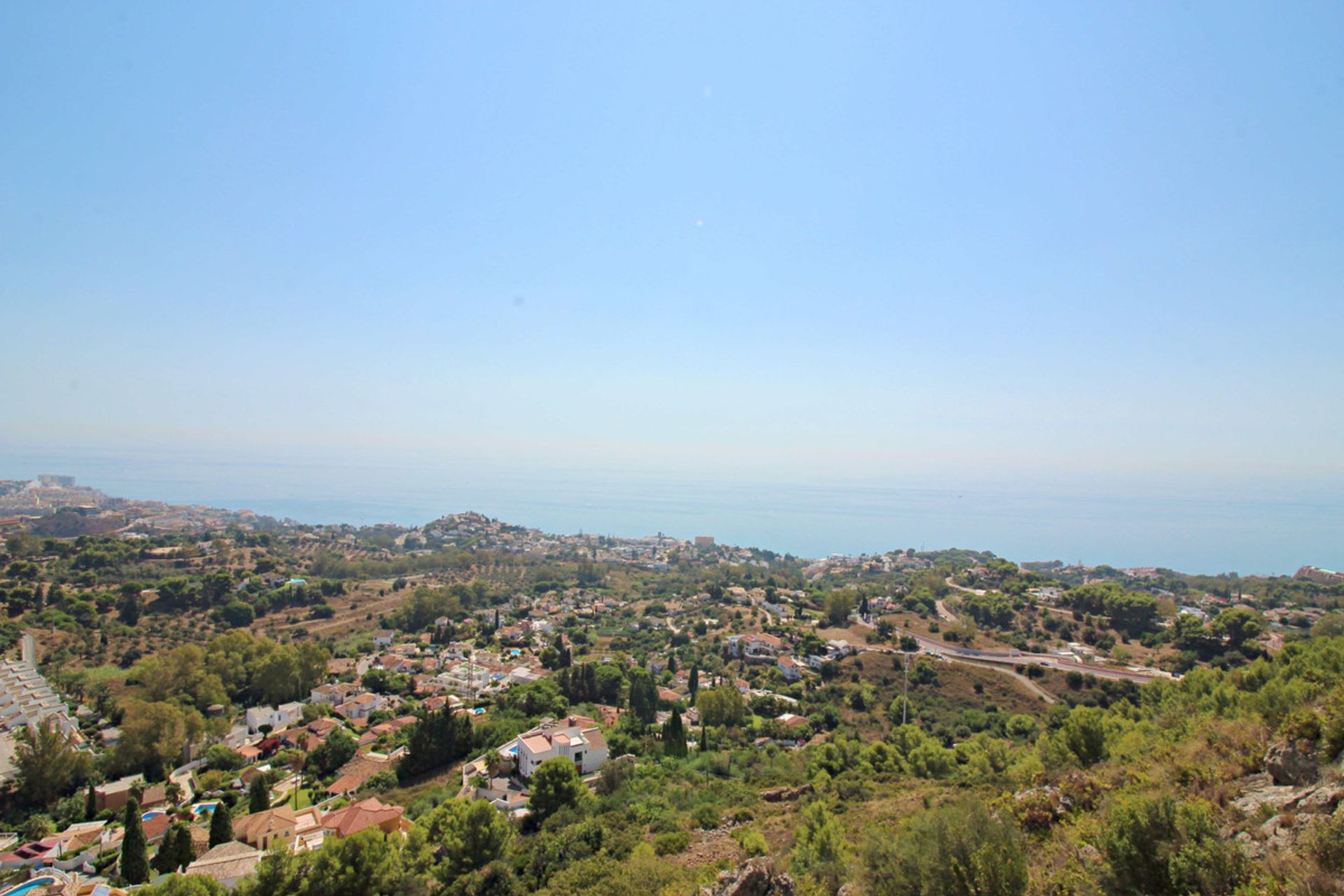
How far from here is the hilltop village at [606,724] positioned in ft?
28.6

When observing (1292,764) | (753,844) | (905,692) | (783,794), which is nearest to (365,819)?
(753,844)

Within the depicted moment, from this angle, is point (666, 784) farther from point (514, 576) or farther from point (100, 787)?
point (514, 576)

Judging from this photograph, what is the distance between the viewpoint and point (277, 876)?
9562mm

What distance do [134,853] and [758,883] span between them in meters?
13.5

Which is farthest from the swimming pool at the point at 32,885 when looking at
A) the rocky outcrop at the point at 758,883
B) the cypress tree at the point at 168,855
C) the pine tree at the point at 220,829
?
the rocky outcrop at the point at 758,883

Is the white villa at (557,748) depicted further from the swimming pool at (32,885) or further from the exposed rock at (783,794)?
the swimming pool at (32,885)

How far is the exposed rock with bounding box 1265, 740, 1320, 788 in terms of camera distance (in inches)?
245

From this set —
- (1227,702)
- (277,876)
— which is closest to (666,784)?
(277,876)

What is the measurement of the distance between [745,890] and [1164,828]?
4772 mm

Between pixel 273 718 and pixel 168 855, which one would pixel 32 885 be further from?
pixel 273 718

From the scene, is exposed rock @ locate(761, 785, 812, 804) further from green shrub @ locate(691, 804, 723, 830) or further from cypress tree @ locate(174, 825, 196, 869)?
cypress tree @ locate(174, 825, 196, 869)

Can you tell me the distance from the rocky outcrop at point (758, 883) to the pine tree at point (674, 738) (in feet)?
35.5

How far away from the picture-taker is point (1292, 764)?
6434 millimetres

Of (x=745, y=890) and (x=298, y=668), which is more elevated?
(x=745, y=890)
